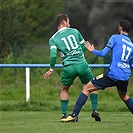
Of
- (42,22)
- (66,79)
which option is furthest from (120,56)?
(42,22)

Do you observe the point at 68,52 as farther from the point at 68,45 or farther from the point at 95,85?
the point at 95,85

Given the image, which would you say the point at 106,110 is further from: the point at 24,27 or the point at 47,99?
the point at 24,27

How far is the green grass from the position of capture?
42.9 feet

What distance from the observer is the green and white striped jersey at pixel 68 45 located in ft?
49.1

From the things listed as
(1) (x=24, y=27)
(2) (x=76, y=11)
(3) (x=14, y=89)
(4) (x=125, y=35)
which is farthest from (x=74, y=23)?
(4) (x=125, y=35)

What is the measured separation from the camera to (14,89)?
23.8 metres

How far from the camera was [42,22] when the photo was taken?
49.8m

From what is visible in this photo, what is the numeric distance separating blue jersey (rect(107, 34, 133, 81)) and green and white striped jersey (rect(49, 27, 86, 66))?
855 mm

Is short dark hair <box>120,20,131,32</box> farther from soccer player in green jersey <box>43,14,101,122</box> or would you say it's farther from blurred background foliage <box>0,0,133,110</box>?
blurred background foliage <box>0,0,133,110</box>

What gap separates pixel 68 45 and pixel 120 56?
1.15 metres

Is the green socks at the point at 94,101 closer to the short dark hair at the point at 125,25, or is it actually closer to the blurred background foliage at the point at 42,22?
the short dark hair at the point at 125,25

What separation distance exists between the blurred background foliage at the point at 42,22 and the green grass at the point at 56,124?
8494 mm

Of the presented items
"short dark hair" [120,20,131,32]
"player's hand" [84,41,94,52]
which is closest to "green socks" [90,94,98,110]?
"player's hand" [84,41,94,52]

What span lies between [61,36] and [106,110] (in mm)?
4660
